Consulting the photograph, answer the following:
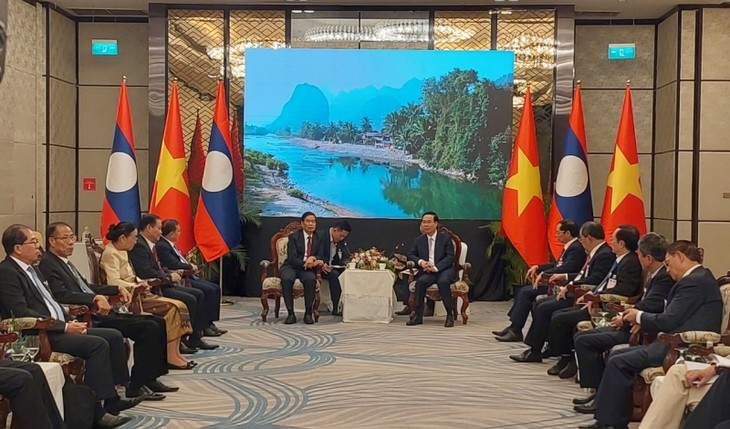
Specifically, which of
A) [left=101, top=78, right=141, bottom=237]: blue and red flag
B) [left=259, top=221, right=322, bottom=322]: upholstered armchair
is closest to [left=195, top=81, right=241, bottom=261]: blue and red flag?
[left=259, top=221, right=322, bottom=322]: upholstered armchair

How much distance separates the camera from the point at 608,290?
21.3 feet

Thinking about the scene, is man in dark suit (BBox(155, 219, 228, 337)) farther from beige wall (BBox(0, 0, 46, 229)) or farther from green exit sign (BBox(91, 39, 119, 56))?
green exit sign (BBox(91, 39, 119, 56))

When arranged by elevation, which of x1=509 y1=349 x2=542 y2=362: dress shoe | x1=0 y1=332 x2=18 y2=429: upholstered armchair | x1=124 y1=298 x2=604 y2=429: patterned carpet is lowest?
x1=124 y1=298 x2=604 y2=429: patterned carpet

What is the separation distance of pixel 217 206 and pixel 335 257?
148cm

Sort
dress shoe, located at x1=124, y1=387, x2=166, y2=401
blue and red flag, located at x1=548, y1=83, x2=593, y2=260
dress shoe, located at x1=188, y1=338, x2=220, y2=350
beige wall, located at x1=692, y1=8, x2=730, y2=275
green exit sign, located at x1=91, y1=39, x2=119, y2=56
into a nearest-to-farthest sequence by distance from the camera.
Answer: dress shoe, located at x1=124, y1=387, x2=166, y2=401 → dress shoe, located at x1=188, y1=338, x2=220, y2=350 → blue and red flag, located at x1=548, y1=83, x2=593, y2=260 → beige wall, located at x1=692, y1=8, x2=730, y2=275 → green exit sign, located at x1=91, y1=39, x2=119, y2=56

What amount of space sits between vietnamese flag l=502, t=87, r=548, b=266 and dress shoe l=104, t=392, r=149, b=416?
5.19m

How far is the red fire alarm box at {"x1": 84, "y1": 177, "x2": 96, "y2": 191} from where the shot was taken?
12031 millimetres

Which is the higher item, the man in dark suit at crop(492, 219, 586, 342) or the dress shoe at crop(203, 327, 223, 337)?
the man in dark suit at crop(492, 219, 586, 342)

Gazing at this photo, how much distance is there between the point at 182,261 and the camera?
322 inches

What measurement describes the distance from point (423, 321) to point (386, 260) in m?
0.80

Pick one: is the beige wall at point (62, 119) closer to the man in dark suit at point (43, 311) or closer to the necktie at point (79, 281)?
the necktie at point (79, 281)

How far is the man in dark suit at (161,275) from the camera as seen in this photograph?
725 cm

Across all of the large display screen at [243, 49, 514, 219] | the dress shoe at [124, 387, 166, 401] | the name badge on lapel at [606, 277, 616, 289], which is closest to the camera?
the dress shoe at [124, 387, 166, 401]

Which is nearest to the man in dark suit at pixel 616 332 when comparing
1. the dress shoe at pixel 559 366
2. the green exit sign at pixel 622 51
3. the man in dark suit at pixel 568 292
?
the dress shoe at pixel 559 366
